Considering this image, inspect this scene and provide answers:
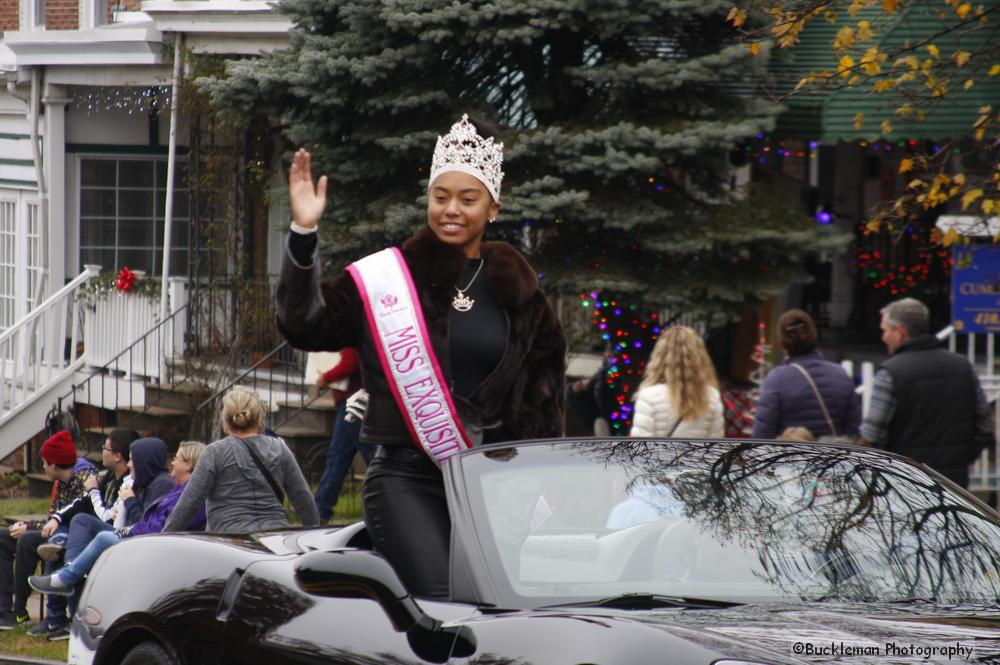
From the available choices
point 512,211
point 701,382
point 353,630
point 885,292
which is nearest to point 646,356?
point 512,211

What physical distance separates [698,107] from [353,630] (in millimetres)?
8722

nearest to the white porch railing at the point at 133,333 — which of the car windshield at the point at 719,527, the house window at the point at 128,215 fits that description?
the house window at the point at 128,215

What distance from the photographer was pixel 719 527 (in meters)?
4.35

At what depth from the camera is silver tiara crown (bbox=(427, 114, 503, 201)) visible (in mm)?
5477

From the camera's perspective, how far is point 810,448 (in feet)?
15.7

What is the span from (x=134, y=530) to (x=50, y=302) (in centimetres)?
950

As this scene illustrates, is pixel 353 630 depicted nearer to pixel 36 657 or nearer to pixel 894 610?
pixel 894 610

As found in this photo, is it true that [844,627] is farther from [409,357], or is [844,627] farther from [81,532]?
[81,532]

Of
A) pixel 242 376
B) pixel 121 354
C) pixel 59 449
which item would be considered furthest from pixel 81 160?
pixel 59 449

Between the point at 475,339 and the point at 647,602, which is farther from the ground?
the point at 475,339

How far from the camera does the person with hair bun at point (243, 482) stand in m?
8.27

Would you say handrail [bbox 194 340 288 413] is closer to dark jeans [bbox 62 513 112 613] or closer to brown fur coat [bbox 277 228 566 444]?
dark jeans [bbox 62 513 112 613]

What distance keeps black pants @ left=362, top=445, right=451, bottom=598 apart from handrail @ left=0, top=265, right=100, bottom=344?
13.7 meters

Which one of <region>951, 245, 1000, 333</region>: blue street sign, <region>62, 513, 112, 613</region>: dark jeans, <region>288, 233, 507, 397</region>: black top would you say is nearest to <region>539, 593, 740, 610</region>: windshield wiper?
<region>288, 233, 507, 397</region>: black top
